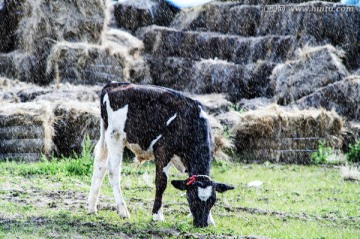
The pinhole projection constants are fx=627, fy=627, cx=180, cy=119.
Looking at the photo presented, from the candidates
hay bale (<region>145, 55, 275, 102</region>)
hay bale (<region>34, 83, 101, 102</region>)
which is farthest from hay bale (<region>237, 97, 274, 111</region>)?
hay bale (<region>34, 83, 101, 102</region>)

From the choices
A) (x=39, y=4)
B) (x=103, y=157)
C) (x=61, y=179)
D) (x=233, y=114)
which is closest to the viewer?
(x=103, y=157)

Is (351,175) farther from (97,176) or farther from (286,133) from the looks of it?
(97,176)

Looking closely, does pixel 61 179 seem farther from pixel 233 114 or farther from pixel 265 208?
pixel 233 114

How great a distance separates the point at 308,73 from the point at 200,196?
1166 cm

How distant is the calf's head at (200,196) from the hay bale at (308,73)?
36.5 ft

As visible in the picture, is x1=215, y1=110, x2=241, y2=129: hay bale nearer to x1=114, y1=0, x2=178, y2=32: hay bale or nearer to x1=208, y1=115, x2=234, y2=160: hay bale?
x1=208, y1=115, x2=234, y2=160: hay bale

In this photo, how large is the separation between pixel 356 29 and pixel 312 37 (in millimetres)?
1420

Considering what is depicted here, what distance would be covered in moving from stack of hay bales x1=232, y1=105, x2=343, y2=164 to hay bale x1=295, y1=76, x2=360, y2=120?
184cm

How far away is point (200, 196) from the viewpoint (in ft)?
24.9

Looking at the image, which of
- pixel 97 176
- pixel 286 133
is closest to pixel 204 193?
pixel 97 176

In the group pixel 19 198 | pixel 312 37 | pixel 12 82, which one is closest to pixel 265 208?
pixel 19 198

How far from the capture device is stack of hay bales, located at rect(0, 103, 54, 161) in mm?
13625

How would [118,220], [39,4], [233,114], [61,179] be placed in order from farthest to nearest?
[39,4]
[233,114]
[61,179]
[118,220]

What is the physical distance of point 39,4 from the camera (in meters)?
18.3
